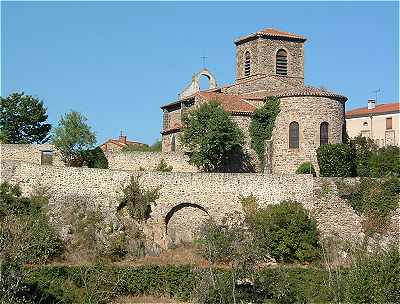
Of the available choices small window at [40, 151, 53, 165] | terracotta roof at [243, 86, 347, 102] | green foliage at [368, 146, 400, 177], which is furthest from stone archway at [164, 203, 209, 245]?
green foliage at [368, 146, 400, 177]

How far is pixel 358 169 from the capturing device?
46438 mm

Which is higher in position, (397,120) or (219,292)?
(397,120)

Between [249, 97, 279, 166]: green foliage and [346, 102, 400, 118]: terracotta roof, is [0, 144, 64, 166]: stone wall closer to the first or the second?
[249, 97, 279, 166]: green foliage

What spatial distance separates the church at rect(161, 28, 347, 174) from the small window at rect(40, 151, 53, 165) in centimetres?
710

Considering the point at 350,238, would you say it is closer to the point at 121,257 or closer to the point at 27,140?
the point at 121,257

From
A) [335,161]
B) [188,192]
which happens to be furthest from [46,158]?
[335,161]

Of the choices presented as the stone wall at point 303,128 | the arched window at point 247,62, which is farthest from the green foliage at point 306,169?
the arched window at point 247,62

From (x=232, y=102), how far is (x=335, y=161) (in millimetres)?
6966

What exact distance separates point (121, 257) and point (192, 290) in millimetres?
4674

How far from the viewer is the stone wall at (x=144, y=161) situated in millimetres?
46906

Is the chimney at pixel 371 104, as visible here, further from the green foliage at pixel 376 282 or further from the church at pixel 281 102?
the green foliage at pixel 376 282

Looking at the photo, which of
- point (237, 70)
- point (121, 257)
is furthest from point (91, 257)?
point (237, 70)

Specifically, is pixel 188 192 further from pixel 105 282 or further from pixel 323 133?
pixel 323 133

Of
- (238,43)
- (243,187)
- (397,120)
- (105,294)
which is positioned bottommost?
(105,294)
